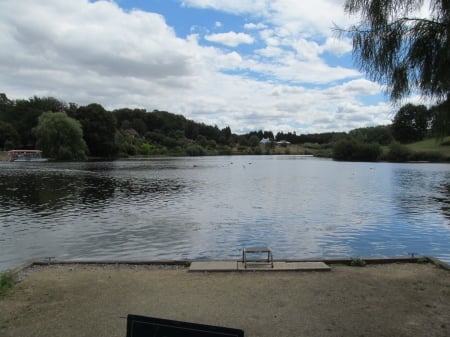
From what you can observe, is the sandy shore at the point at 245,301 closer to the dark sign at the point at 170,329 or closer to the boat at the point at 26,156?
the dark sign at the point at 170,329

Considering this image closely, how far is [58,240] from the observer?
16000mm

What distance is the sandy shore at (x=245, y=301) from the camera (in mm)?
5805

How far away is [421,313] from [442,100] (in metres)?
3.39

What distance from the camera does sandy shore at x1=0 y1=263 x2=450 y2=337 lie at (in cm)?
580

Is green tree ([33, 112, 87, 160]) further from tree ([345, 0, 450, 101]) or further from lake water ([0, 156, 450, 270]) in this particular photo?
tree ([345, 0, 450, 101])

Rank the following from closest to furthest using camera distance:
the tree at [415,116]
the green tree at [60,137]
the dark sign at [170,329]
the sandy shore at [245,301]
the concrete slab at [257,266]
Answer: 1. the dark sign at [170,329]
2. the sandy shore at [245,301]
3. the tree at [415,116]
4. the concrete slab at [257,266]
5. the green tree at [60,137]

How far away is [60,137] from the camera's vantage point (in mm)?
87500

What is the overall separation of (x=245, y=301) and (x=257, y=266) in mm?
2590

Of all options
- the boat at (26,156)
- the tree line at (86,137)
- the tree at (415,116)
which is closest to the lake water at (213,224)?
the tree at (415,116)

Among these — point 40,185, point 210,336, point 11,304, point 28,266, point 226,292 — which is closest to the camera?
point 210,336

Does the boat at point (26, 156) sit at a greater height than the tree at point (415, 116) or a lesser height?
lesser

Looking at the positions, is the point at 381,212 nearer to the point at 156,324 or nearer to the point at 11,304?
the point at 11,304

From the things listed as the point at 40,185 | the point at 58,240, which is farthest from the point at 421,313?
the point at 40,185

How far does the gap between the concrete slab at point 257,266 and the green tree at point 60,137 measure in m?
84.7
